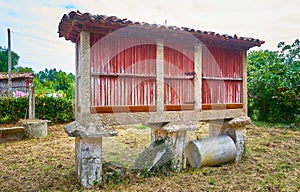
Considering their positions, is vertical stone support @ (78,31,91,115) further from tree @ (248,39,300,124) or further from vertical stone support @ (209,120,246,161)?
tree @ (248,39,300,124)

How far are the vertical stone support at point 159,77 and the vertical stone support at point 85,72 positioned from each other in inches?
56.7

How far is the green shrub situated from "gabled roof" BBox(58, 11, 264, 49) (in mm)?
7982

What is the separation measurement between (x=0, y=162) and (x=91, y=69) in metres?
4.25

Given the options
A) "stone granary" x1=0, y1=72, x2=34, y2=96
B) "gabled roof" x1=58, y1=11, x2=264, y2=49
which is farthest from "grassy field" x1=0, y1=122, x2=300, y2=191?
"stone granary" x1=0, y1=72, x2=34, y2=96

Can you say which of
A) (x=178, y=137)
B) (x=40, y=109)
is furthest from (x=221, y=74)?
(x=40, y=109)

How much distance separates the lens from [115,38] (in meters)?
4.82

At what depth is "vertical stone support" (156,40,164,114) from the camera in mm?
5156

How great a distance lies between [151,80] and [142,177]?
6.76 ft

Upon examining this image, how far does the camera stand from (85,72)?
176 inches

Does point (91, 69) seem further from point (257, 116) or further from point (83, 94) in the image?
point (257, 116)

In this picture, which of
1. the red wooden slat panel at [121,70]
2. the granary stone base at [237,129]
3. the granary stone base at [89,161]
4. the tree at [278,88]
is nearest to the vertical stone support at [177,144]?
the red wooden slat panel at [121,70]

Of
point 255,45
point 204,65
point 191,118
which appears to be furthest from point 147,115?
point 255,45

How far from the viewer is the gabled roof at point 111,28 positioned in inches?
166

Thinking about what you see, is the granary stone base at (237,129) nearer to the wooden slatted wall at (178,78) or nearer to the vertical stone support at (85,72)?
the wooden slatted wall at (178,78)
